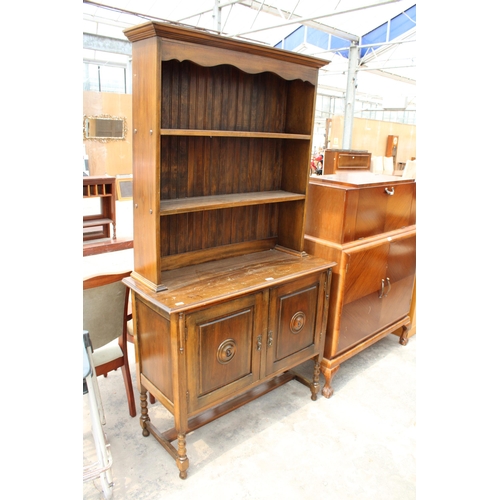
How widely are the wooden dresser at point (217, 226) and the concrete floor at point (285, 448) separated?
103 mm

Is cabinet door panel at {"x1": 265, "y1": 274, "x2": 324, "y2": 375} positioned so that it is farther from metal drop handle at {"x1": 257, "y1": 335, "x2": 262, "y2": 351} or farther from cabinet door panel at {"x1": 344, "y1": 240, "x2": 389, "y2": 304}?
cabinet door panel at {"x1": 344, "y1": 240, "x2": 389, "y2": 304}

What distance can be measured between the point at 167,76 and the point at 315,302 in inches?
61.9

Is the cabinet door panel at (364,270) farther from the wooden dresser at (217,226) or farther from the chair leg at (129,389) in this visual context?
the chair leg at (129,389)

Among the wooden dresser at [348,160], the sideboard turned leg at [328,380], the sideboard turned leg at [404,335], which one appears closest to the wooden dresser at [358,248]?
the sideboard turned leg at [328,380]

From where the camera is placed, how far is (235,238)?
8.93 feet

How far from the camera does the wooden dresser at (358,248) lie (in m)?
2.74

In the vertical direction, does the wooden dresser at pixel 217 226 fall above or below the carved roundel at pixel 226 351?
above

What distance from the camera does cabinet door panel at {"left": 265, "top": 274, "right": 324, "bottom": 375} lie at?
239 cm

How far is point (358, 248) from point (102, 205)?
451cm

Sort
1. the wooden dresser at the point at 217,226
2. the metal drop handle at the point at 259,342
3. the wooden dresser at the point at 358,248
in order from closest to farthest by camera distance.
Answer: the wooden dresser at the point at 217,226 < the metal drop handle at the point at 259,342 < the wooden dresser at the point at 358,248
